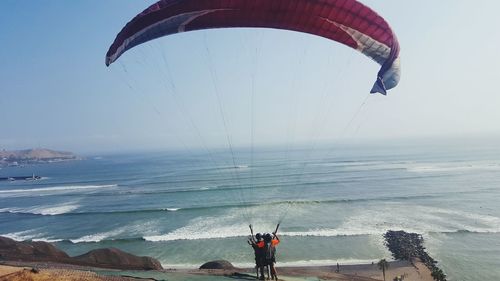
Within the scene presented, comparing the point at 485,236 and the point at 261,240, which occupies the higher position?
the point at 261,240

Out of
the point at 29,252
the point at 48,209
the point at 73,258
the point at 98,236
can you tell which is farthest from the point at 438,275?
the point at 48,209

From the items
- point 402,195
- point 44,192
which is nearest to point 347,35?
point 402,195

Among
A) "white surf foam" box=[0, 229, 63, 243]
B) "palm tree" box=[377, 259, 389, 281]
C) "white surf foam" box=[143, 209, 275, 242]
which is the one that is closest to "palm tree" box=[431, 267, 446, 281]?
"palm tree" box=[377, 259, 389, 281]

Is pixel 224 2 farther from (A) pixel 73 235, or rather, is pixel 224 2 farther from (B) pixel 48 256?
(A) pixel 73 235

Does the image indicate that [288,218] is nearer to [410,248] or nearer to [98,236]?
[410,248]

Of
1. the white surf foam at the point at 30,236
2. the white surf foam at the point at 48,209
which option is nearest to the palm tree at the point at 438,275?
the white surf foam at the point at 30,236

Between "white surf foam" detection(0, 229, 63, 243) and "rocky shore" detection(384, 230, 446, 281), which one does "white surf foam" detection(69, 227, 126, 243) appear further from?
"rocky shore" detection(384, 230, 446, 281)
